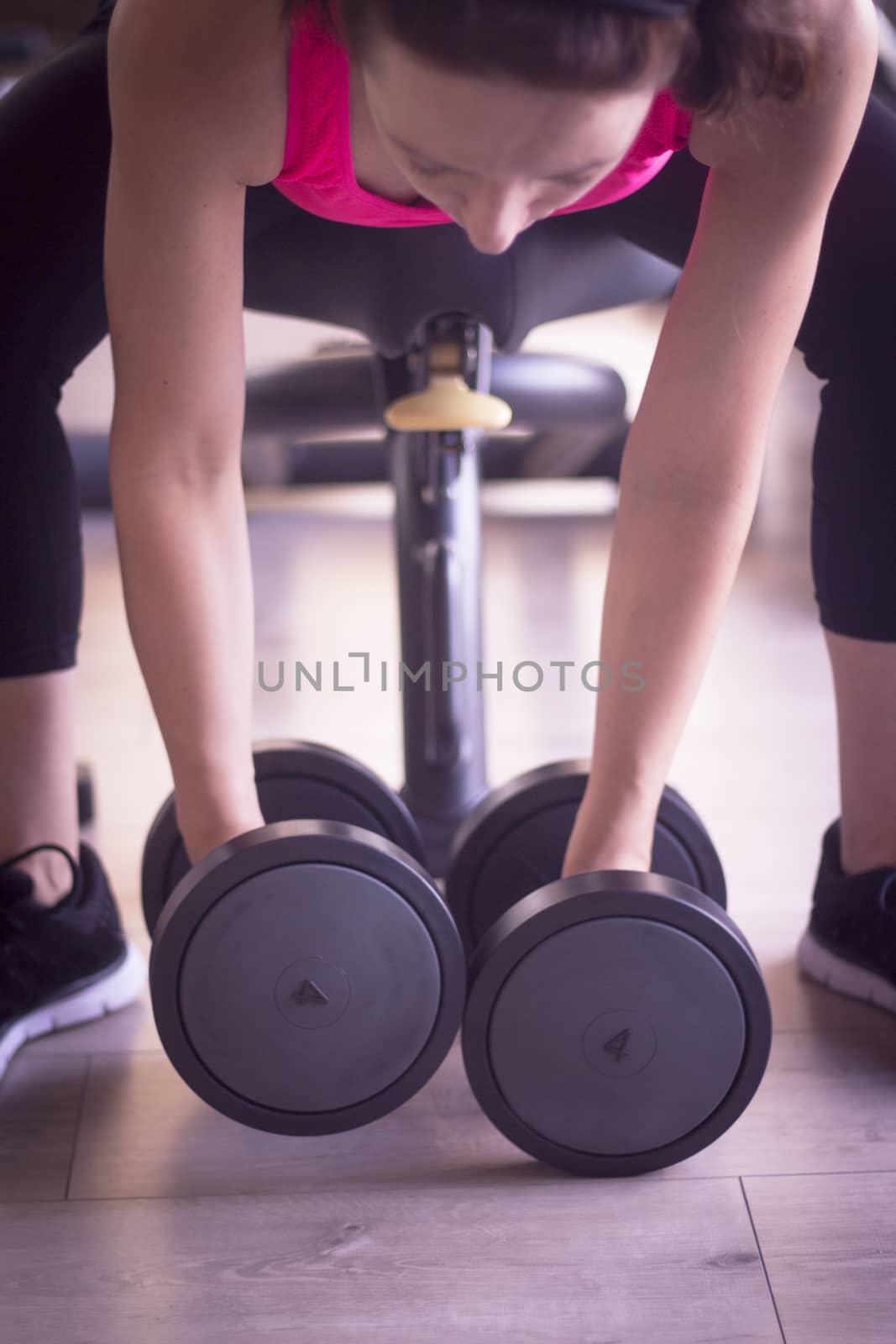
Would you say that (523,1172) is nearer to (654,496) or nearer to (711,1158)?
(711,1158)

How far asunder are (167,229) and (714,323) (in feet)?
0.95

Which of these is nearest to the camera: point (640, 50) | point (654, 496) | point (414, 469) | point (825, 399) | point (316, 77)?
point (640, 50)

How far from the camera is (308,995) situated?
0.73 m

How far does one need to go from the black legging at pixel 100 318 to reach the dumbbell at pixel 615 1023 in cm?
29

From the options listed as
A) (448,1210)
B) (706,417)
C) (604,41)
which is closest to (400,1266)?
(448,1210)

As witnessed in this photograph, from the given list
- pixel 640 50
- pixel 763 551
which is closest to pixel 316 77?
pixel 640 50

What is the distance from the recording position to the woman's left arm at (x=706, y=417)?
0.65 m

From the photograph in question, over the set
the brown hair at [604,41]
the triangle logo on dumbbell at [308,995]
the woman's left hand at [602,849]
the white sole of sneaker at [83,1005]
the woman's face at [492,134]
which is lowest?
the white sole of sneaker at [83,1005]

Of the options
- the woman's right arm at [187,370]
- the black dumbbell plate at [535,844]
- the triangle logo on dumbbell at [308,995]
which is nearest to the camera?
the woman's right arm at [187,370]

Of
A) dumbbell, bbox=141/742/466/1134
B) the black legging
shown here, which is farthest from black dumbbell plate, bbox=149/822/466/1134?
Result: the black legging

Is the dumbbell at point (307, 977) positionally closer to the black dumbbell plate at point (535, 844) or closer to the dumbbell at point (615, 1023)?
the dumbbell at point (615, 1023)

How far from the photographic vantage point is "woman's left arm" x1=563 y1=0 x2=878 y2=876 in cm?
65

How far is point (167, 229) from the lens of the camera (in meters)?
0.65

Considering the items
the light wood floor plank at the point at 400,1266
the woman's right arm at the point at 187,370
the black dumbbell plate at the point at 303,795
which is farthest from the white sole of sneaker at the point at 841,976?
the woman's right arm at the point at 187,370
